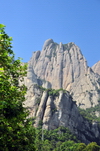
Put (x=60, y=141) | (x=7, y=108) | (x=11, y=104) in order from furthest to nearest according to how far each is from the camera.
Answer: (x=60, y=141) < (x=11, y=104) < (x=7, y=108)

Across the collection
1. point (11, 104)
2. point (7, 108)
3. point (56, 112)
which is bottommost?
point (7, 108)

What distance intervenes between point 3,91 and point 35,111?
98.0 metres

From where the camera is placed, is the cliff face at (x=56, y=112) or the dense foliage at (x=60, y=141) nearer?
the dense foliage at (x=60, y=141)

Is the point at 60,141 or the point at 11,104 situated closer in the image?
the point at 11,104

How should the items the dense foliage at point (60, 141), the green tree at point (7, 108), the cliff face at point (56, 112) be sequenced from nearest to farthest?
the green tree at point (7, 108)
the dense foliage at point (60, 141)
the cliff face at point (56, 112)

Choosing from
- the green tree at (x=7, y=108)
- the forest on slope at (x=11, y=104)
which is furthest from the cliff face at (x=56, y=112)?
the green tree at (x=7, y=108)

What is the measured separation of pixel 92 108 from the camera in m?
169

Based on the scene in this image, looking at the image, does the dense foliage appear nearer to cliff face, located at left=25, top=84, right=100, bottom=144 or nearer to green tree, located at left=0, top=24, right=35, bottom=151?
cliff face, located at left=25, top=84, right=100, bottom=144

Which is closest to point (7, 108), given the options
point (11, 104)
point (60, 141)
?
point (11, 104)

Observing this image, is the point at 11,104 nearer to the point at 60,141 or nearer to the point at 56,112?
the point at 60,141

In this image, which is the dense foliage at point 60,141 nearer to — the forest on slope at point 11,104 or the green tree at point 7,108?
the forest on slope at point 11,104

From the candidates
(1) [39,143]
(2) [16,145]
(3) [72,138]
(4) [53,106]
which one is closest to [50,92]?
(4) [53,106]

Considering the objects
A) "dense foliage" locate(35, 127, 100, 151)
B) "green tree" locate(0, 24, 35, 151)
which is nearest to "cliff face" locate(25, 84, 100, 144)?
"dense foliage" locate(35, 127, 100, 151)

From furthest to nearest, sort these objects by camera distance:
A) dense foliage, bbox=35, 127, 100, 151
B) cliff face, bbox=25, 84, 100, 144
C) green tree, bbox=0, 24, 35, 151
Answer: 1. cliff face, bbox=25, 84, 100, 144
2. dense foliage, bbox=35, 127, 100, 151
3. green tree, bbox=0, 24, 35, 151
